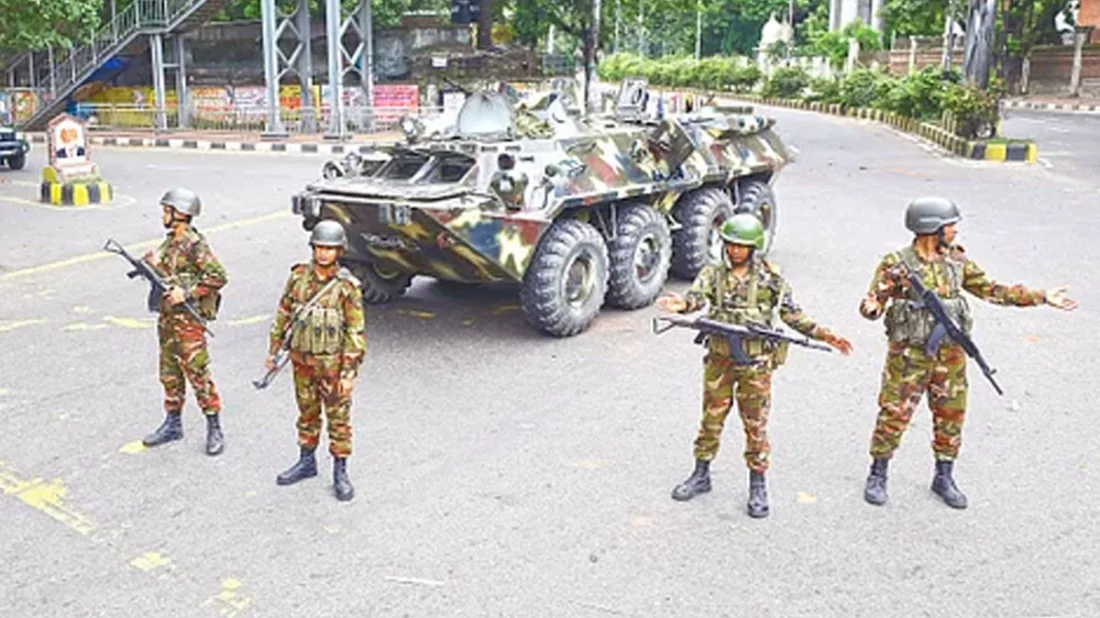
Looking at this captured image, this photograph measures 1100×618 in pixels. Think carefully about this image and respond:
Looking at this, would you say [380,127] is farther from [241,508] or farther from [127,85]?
[241,508]

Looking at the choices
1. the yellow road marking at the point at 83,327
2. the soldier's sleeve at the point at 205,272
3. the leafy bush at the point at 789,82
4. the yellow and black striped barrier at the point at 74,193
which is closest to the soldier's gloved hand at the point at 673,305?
the soldier's sleeve at the point at 205,272

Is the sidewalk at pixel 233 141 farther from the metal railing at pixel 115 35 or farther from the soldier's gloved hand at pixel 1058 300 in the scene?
the soldier's gloved hand at pixel 1058 300

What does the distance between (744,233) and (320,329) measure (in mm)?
1956

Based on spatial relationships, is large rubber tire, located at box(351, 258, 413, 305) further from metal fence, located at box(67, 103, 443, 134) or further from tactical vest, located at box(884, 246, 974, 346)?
metal fence, located at box(67, 103, 443, 134)

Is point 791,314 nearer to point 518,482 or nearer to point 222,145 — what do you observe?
point 518,482

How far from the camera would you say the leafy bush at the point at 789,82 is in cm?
4044

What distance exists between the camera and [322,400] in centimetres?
514

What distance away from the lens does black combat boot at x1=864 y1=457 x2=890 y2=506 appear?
508 cm

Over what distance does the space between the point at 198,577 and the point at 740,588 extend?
85.2 inches

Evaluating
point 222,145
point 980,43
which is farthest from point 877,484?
point 222,145

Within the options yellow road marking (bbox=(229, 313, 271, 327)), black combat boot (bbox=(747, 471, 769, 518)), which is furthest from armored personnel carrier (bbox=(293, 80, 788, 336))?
black combat boot (bbox=(747, 471, 769, 518))

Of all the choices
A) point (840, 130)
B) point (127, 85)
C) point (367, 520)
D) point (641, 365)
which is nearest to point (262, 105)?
point (127, 85)

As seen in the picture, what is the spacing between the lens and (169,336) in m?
5.66

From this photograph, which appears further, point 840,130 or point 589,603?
point 840,130
